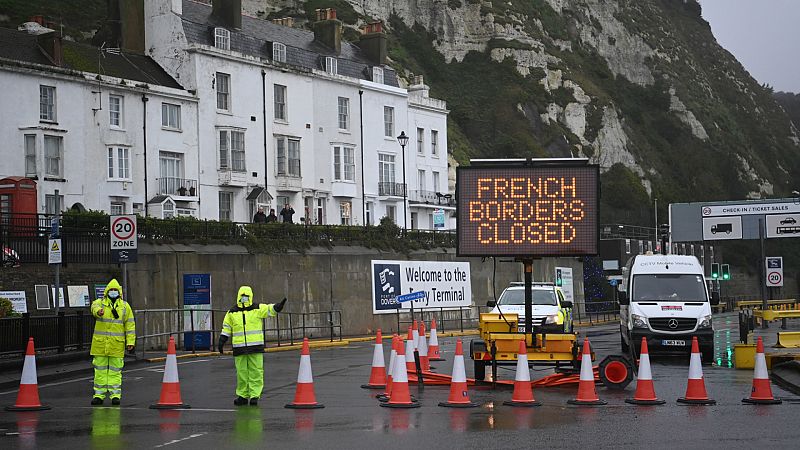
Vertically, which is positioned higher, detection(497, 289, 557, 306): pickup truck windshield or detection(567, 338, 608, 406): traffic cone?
detection(497, 289, 557, 306): pickup truck windshield

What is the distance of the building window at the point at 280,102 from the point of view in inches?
2442

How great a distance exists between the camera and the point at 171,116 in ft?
184

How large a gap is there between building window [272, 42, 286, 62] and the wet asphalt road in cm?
4331

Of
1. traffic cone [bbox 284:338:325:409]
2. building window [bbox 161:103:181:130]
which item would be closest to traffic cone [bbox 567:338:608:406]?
traffic cone [bbox 284:338:325:409]

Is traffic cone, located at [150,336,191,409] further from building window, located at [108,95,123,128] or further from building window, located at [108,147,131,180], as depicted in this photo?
building window, located at [108,95,123,128]

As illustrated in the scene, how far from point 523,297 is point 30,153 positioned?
27.2 meters

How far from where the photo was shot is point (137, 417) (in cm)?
1633

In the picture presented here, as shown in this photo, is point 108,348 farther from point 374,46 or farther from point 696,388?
point 374,46

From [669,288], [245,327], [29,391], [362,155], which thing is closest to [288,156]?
[362,155]

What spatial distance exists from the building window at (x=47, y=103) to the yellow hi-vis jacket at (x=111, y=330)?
33694mm

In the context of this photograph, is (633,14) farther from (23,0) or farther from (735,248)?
(23,0)

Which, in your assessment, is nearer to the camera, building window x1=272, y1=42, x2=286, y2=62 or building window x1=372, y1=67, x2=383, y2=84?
building window x1=272, y1=42, x2=286, y2=62

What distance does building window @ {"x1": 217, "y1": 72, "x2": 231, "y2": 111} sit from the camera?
2315 inches

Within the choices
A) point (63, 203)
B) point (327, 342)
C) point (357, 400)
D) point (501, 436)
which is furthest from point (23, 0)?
point (501, 436)
